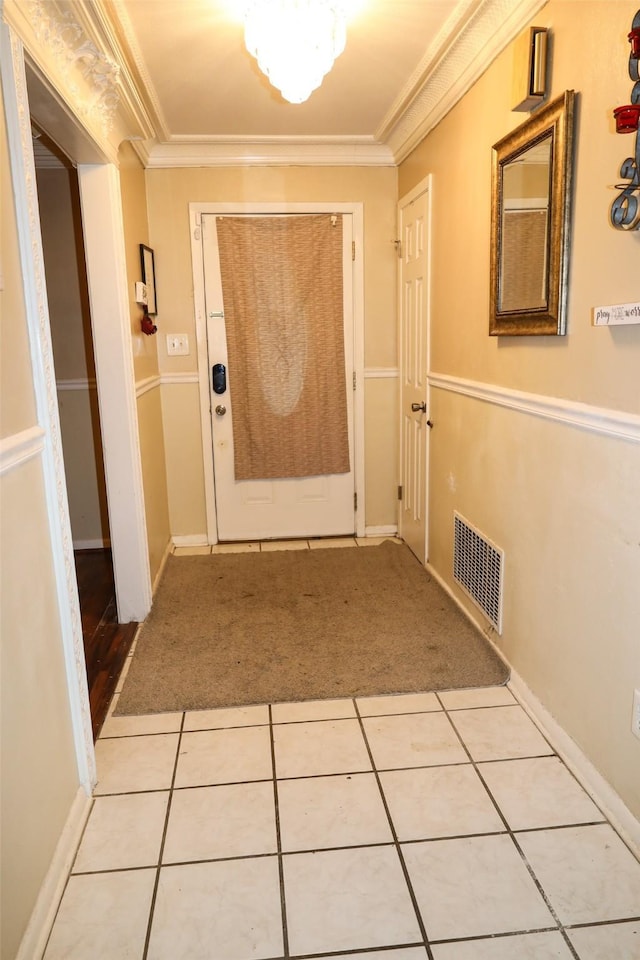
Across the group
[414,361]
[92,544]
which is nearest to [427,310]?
[414,361]

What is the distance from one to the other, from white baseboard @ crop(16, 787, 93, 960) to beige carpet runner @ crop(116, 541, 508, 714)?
0.52m

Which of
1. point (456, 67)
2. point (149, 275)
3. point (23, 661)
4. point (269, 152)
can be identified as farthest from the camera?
point (269, 152)

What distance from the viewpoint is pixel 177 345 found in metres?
3.78

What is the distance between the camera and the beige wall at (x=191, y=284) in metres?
3.64

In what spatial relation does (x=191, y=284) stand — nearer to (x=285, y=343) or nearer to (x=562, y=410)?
(x=285, y=343)

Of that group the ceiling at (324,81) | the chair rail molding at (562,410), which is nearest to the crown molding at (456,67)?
the ceiling at (324,81)

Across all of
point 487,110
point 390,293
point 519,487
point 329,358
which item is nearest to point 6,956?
point 519,487

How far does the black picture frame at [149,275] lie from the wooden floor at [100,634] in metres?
1.50

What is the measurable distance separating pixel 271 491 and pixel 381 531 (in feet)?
2.49

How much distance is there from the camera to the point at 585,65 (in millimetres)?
1690

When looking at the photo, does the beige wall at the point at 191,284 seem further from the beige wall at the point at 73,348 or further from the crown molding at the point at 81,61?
the crown molding at the point at 81,61

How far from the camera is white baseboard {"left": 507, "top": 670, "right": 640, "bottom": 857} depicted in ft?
5.36

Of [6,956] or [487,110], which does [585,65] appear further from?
[6,956]

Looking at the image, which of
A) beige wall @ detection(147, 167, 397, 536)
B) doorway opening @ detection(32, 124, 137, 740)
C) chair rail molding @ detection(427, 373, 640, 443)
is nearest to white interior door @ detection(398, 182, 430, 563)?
beige wall @ detection(147, 167, 397, 536)
